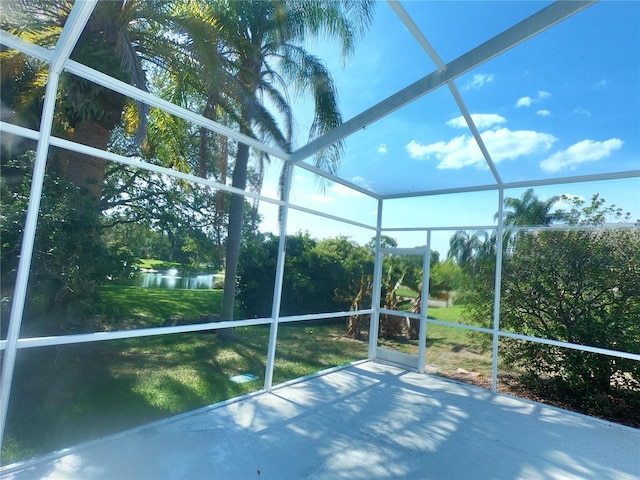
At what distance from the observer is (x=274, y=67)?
6566 mm

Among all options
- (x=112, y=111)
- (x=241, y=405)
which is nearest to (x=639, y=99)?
(x=241, y=405)

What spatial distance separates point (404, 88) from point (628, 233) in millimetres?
4055

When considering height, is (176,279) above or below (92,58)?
below

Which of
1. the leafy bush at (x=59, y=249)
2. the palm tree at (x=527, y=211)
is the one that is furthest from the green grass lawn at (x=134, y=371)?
the palm tree at (x=527, y=211)

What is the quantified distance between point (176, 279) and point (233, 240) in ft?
4.92

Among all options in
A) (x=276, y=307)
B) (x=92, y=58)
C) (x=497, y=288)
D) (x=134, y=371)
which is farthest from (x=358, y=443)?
(x=92, y=58)

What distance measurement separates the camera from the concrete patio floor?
2.51 metres

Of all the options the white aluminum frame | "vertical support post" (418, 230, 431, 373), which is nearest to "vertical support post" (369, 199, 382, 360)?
"vertical support post" (418, 230, 431, 373)

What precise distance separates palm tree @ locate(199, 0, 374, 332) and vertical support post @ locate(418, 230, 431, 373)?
7.55 feet

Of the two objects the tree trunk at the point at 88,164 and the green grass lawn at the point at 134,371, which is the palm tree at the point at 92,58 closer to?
the tree trunk at the point at 88,164

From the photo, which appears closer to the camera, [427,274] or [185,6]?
[185,6]

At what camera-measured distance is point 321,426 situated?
3.32 m

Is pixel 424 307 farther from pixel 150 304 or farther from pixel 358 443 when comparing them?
pixel 150 304

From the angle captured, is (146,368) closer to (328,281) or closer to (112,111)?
(112,111)
